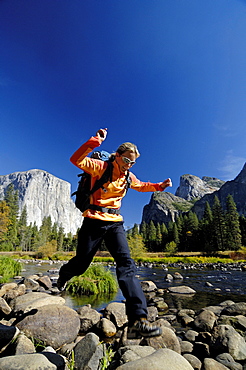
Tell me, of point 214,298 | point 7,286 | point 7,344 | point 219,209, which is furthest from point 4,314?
point 219,209

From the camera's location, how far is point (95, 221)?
2.97m

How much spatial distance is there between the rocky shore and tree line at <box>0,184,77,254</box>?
147ft

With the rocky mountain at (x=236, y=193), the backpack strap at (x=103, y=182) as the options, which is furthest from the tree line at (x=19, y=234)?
the rocky mountain at (x=236, y=193)

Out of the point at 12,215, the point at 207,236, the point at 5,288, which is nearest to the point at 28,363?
the point at 5,288

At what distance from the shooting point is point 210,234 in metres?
67.0

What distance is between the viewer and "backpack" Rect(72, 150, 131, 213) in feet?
9.87

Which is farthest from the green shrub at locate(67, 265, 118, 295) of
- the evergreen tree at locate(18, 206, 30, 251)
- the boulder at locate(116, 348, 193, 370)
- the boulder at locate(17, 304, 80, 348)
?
the evergreen tree at locate(18, 206, 30, 251)

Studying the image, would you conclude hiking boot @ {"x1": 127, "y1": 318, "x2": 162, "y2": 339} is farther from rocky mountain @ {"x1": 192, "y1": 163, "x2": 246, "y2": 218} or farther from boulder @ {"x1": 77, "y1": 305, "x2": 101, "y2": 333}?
rocky mountain @ {"x1": 192, "y1": 163, "x2": 246, "y2": 218}

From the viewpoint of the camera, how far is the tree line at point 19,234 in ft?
165

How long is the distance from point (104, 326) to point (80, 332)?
52cm

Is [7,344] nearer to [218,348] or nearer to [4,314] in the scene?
[4,314]

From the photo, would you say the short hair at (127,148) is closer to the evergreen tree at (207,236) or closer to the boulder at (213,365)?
the boulder at (213,365)

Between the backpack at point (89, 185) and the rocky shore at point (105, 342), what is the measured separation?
5.81ft

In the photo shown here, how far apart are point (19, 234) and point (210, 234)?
68678 mm
